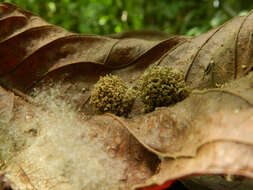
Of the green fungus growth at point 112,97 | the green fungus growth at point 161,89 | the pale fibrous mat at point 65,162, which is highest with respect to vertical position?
the green fungus growth at point 161,89

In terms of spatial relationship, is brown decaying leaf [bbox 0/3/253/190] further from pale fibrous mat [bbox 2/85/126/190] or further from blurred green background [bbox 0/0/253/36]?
blurred green background [bbox 0/0/253/36]

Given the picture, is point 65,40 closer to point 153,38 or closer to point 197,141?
point 153,38

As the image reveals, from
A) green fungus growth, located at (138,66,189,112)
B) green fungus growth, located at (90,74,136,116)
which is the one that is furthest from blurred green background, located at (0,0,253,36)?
green fungus growth, located at (138,66,189,112)

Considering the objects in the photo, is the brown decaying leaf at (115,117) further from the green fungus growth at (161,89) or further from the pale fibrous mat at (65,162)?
the green fungus growth at (161,89)

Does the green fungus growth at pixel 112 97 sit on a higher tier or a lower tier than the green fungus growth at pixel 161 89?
lower

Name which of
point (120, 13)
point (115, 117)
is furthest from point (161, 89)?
point (120, 13)

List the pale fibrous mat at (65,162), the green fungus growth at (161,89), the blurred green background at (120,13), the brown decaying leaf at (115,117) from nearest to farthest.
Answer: the brown decaying leaf at (115,117) < the pale fibrous mat at (65,162) < the green fungus growth at (161,89) < the blurred green background at (120,13)

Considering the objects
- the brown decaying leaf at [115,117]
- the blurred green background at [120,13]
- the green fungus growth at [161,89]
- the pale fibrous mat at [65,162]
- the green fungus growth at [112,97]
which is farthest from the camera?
the blurred green background at [120,13]

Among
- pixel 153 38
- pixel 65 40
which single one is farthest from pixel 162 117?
pixel 153 38

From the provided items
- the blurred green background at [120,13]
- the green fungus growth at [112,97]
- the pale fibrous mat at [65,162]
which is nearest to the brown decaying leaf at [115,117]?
the pale fibrous mat at [65,162]
